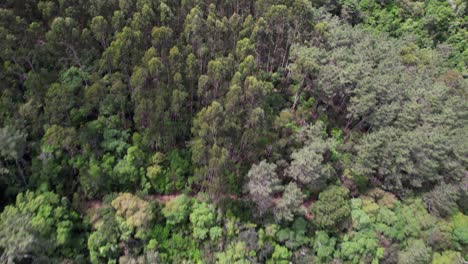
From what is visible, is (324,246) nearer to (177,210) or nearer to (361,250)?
(361,250)

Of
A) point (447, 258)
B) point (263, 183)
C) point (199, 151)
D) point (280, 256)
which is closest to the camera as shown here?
point (263, 183)

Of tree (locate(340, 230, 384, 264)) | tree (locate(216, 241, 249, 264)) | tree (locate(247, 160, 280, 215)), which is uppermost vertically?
tree (locate(247, 160, 280, 215))

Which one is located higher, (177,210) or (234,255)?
(177,210)

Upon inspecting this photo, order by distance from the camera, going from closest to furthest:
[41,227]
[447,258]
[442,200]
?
[41,227] → [447,258] → [442,200]

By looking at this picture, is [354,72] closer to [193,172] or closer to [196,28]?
[196,28]

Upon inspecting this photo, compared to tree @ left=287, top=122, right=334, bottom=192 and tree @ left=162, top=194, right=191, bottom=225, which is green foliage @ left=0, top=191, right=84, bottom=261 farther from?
tree @ left=287, top=122, right=334, bottom=192

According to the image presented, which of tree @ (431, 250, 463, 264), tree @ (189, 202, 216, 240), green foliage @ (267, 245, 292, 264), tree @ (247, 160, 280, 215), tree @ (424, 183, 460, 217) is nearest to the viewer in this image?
tree @ (247, 160, 280, 215)

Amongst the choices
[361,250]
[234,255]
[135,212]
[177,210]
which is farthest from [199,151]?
[361,250]

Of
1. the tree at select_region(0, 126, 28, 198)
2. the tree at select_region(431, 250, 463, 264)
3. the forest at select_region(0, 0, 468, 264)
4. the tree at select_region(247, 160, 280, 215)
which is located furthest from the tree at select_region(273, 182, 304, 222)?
the tree at select_region(0, 126, 28, 198)

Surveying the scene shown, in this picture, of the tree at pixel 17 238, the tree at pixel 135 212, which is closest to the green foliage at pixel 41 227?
the tree at pixel 17 238
